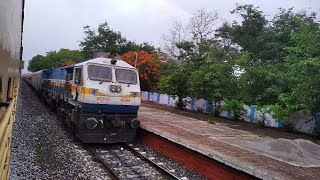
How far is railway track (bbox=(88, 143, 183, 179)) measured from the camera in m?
9.08

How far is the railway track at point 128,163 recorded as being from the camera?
9.08 meters

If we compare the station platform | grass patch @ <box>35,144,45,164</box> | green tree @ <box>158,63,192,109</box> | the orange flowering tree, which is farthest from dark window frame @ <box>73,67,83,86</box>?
the orange flowering tree

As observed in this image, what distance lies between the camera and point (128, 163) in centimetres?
1034

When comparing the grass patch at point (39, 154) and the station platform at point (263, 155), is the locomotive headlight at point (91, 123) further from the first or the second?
the station platform at point (263, 155)

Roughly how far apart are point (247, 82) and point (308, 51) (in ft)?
17.2

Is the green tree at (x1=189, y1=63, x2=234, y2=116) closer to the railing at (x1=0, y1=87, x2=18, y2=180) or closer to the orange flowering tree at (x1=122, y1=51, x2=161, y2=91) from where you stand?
the orange flowering tree at (x1=122, y1=51, x2=161, y2=91)

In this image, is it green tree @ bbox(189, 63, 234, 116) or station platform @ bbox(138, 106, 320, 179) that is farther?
green tree @ bbox(189, 63, 234, 116)

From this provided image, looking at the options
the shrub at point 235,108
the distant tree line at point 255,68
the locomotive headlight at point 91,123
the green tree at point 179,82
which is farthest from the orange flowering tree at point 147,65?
the locomotive headlight at point 91,123

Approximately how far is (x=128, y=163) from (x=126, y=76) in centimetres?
348

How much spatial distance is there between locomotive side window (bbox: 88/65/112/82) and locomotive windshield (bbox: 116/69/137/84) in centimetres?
33

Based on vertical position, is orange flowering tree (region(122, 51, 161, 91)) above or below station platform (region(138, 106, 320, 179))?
above

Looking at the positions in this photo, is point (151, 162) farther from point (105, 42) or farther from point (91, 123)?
point (105, 42)

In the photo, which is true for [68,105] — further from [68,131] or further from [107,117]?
[107,117]

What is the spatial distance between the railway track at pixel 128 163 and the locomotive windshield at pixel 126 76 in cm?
239
